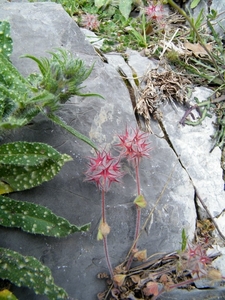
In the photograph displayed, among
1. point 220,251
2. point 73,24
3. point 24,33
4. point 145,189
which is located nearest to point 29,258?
point 145,189

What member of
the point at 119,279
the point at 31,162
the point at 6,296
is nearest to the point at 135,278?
the point at 119,279

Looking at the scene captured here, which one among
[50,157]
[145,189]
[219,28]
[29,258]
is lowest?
[29,258]

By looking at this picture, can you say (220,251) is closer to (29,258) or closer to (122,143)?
(122,143)

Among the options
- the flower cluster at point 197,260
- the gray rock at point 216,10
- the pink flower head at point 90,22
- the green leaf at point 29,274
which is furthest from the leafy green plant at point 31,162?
the gray rock at point 216,10

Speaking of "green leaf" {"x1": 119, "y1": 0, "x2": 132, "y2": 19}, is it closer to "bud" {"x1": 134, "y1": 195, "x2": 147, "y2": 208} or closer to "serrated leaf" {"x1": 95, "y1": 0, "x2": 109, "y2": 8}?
"serrated leaf" {"x1": 95, "y1": 0, "x2": 109, "y2": 8}

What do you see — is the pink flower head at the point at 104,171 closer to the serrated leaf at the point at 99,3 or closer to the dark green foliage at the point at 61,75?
the dark green foliage at the point at 61,75

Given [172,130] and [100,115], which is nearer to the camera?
[100,115]
